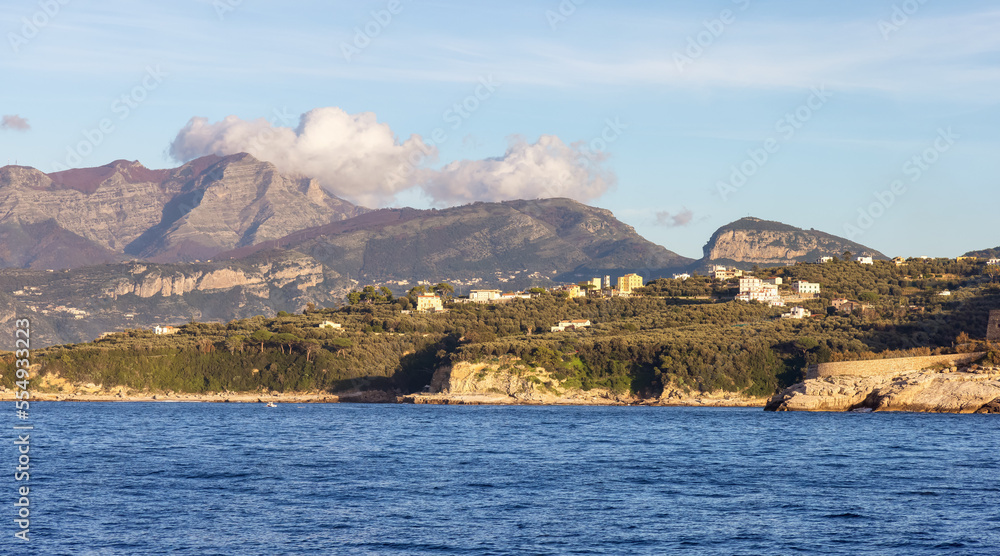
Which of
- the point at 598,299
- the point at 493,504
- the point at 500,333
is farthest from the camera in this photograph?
the point at 598,299

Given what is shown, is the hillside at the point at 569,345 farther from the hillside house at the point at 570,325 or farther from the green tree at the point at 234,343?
the hillside house at the point at 570,325

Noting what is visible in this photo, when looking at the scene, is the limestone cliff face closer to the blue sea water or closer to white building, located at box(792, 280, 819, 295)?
the blue sea water

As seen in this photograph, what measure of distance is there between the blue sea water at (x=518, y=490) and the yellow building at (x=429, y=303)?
83.2m

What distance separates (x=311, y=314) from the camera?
141 m

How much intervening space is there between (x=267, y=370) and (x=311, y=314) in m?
31.1

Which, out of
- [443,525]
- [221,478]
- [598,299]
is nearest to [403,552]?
[443,525]

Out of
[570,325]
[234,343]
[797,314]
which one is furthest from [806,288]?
[234,343]

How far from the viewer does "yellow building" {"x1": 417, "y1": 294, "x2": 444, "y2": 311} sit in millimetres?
139750

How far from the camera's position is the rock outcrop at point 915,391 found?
213 ft

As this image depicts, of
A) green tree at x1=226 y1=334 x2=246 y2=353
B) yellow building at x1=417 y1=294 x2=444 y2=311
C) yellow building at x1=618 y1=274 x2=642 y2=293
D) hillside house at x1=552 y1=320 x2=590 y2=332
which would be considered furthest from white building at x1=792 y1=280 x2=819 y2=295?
green tree at x1=226 y1=334 x2=246 y2=353

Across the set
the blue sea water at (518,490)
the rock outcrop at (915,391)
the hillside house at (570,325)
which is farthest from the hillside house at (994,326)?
the hillside house at (570,325)

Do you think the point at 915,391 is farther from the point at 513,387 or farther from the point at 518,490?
the point at 518,490

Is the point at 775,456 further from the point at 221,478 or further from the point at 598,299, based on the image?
the point at 598,299

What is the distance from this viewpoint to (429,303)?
142 metres
